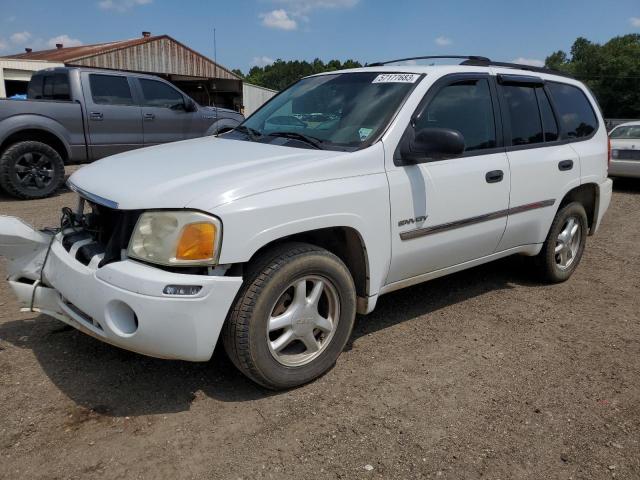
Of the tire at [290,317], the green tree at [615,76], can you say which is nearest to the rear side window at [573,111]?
the tire at [290,317]

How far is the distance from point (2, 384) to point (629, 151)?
1111 centimetres

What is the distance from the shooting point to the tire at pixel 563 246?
4566mm

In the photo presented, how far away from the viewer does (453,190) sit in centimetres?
349

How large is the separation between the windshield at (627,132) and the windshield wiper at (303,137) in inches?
394

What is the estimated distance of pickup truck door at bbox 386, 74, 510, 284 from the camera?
3273mm

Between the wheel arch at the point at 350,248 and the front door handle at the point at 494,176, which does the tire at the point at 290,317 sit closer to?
the wheel arch at the point at 350,248

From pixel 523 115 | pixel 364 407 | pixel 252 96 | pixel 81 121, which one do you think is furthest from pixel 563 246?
pixel 252 96

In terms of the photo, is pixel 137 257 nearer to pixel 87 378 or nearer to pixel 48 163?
pixel 87 378

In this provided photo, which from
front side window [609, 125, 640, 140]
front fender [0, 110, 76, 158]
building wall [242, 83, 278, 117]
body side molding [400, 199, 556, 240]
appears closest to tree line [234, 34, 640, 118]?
building wall [242, 83, 278, 117]

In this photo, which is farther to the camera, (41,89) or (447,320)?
(41,89)

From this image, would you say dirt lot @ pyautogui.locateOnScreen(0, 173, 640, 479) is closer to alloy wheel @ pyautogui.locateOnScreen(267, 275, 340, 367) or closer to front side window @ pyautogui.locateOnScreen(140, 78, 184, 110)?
alloy wheel @ pyautogui.locateOnScreen(267, 275, 340, 367)

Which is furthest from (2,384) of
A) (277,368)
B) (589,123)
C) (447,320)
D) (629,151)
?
(629,151)

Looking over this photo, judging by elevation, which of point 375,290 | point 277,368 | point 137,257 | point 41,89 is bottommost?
point 277,368

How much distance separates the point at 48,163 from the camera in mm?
8047
